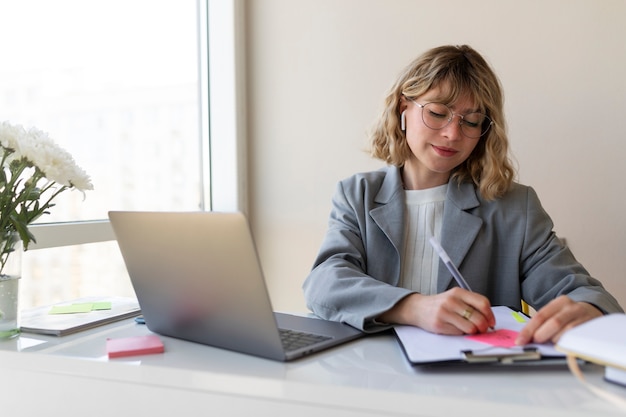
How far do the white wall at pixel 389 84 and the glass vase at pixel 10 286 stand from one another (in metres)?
1.35

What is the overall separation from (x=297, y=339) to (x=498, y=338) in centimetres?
31

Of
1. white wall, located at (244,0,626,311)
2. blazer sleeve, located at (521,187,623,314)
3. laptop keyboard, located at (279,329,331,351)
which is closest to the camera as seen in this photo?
laptop keyboard, located at (279,329,331,351)

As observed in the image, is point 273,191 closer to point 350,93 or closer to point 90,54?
point 350,93

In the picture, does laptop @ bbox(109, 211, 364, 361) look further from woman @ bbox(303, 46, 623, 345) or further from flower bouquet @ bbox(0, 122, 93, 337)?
woman @ bbox(303, 46, 623, 345)

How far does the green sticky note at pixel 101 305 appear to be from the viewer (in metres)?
1.32

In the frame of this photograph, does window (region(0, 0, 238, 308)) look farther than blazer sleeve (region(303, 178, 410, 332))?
Yes

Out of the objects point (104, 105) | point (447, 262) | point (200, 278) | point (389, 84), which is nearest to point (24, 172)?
point (200, 278)

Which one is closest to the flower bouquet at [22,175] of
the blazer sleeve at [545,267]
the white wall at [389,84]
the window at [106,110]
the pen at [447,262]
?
the window at [106,110]

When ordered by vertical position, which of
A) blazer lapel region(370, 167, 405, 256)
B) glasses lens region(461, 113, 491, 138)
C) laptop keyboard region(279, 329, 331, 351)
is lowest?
laptop keyboard region(279, 329, 331, 351)

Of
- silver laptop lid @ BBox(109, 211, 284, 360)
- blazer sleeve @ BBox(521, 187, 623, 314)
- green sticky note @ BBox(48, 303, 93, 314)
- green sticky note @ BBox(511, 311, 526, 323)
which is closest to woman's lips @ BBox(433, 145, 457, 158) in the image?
blazer sleeve @ BBox(521, 187, 623, 314)

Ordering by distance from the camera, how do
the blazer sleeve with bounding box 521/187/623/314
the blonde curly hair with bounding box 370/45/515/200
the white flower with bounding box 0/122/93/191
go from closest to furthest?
the white flower with bounding box 0/122/93/191 < the blazer sleeve with bounding box 521/187/623/314 < the blonde curly hair with bounding box 370/45/515/200

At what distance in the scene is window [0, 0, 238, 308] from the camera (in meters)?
1.77

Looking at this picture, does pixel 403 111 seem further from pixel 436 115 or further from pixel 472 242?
pixel 472 242

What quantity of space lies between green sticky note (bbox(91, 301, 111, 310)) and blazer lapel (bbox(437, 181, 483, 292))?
2.44 ft
